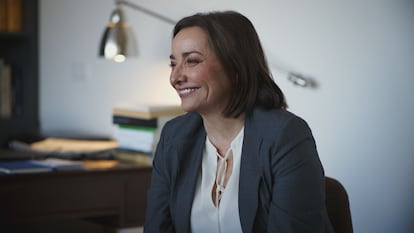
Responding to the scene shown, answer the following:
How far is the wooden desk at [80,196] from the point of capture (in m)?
2.50

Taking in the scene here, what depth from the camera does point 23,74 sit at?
3307 millimetres

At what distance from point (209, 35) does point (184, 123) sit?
26 cm

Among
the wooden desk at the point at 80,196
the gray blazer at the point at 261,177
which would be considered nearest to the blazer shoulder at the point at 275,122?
the gray blazer at the point at 261,177

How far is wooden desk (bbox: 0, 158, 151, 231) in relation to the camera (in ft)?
8.21

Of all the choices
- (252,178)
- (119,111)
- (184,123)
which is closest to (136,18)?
(119,111)

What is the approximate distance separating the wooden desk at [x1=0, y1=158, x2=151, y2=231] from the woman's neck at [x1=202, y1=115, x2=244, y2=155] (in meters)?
1.03

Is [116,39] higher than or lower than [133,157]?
higher

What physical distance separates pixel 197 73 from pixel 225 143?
21 cm

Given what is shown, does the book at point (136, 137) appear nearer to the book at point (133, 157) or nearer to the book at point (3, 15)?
the book at point (133, 157)

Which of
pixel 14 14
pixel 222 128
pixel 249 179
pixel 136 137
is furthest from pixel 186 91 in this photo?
Answer: pixel 14 14

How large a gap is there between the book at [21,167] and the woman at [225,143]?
942 millimetres

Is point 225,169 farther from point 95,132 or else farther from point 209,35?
point 95,132

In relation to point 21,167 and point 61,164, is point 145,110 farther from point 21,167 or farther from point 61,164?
point 21,167

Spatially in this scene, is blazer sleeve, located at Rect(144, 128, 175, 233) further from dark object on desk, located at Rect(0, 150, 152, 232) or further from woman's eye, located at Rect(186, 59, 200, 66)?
dark object on desk, located at Rect(0, 150, 152, 232)
